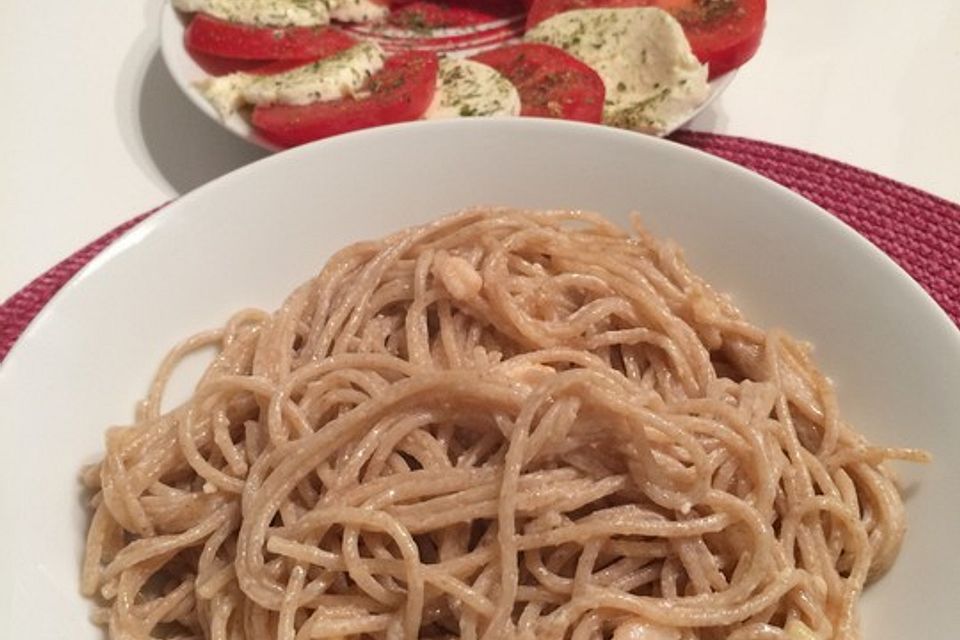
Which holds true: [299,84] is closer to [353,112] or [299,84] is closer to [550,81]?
[353,112]

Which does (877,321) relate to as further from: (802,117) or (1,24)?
(1,24)

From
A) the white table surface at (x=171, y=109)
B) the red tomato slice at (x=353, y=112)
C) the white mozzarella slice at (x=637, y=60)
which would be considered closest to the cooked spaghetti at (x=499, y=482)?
the red tomato slice at (x=353, y=112)

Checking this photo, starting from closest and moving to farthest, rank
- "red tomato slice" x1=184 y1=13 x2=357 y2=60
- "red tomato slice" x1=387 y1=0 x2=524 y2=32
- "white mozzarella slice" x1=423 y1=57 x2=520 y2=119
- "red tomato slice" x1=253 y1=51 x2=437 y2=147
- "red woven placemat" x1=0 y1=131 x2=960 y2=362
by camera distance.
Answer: "red woven placemat" x1=0 y1=131 x2=960 y2=362 < "red tomato slice" x1=253 y1=51 x2=437 y2=147 < "white mozzarella slice" x1=423 y1=57 x2=520 y2=119 < "red tomato slice" x1=184 y1=13 x2=357 y2=60 < "red tomato slice" x1=387 y1=0 x2=524 y2=32

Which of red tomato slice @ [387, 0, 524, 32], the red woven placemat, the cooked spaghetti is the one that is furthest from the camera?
red tomato slice @ [387, 0, 524, 32]

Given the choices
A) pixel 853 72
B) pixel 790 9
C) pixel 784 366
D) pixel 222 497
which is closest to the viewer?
pixel 222 497

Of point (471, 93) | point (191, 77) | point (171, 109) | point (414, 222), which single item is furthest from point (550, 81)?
point (171, 109)

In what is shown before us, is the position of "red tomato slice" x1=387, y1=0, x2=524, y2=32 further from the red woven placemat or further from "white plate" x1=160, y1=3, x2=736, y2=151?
the red woven placemat

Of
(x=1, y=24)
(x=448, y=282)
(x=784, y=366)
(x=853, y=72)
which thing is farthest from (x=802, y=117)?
(x=1, y=24)

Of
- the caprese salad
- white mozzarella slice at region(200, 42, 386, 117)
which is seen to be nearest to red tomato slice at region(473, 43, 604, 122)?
the caprese salad
